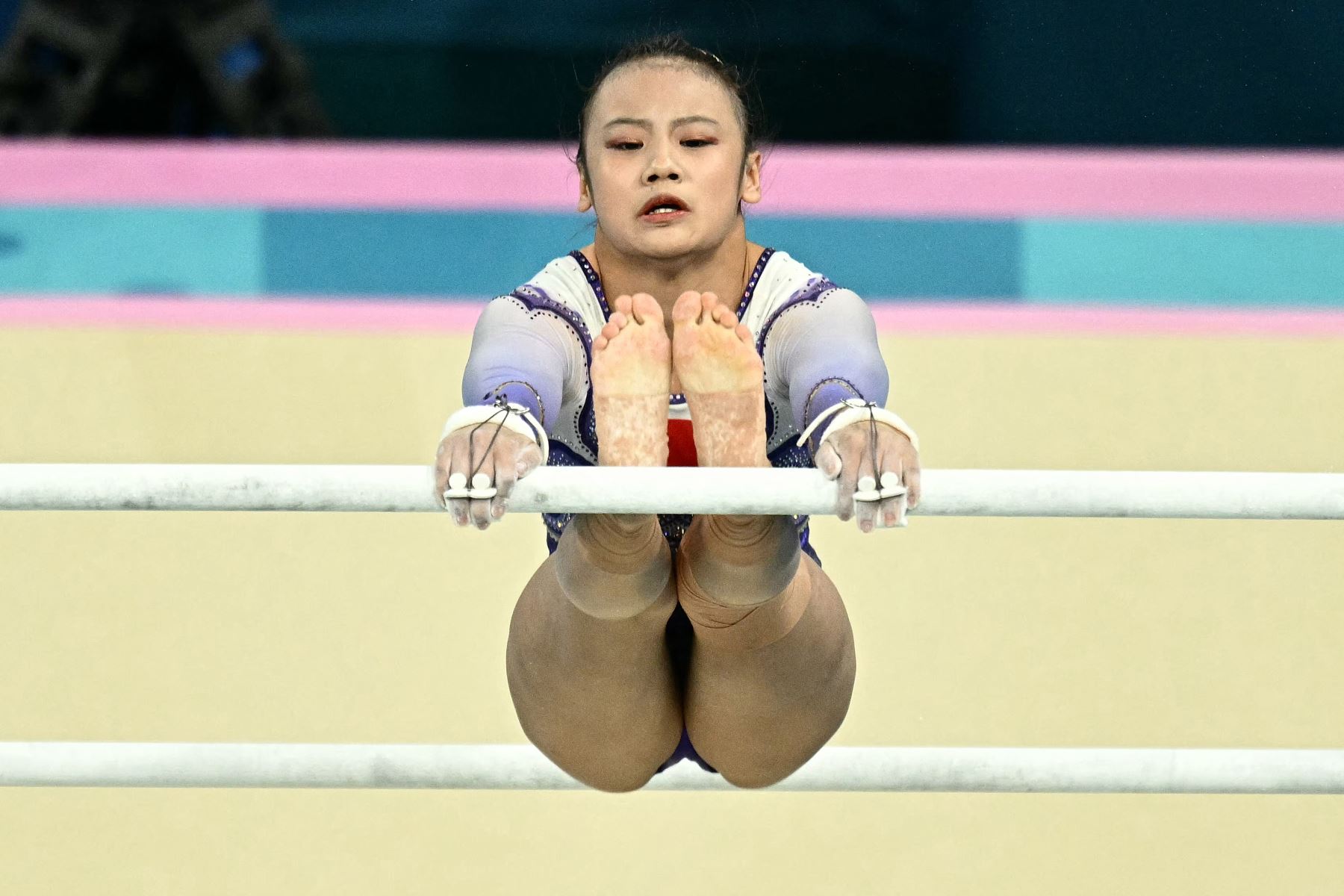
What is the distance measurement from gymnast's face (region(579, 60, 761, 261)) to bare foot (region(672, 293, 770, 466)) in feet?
0.44

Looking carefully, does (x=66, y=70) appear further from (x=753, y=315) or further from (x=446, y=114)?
(x=753, y=315)

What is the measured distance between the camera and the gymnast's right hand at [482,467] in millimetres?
792

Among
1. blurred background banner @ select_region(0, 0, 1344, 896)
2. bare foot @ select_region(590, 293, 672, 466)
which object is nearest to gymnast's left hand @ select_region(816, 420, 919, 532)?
bare foot @ select_region(590, 293, 672, 466)

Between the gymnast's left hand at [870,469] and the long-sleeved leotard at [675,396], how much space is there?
61 mm

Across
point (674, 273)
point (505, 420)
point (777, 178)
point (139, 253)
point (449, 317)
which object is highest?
point (777, 178)

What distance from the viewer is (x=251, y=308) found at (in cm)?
267

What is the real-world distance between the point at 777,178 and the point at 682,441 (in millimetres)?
1727

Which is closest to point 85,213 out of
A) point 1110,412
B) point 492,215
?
point 492,215

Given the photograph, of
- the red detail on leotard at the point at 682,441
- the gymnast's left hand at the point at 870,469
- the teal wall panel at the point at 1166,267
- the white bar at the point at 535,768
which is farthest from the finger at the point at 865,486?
the teal wall panel at the point at 1166,267

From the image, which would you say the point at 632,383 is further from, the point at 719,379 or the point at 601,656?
the point at 601,656

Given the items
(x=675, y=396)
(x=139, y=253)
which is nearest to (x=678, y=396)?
(x=675, y=396)

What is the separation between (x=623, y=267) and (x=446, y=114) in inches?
66.5

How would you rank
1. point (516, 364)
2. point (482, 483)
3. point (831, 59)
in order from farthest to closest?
point (831, 59) < point (516, 364) < point (482, 483)

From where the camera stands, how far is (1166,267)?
8.96ft
